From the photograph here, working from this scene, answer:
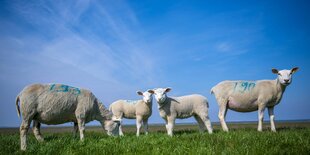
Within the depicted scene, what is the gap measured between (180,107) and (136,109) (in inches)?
139

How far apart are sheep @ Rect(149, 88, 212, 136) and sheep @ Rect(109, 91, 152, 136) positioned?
2.02 meters

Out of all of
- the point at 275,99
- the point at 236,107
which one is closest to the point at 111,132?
the point at 236,107

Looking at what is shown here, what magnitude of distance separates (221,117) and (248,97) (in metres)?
1.68

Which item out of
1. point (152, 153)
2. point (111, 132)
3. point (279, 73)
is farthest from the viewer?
point (279, 73)

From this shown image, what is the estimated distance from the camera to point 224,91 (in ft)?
43.8

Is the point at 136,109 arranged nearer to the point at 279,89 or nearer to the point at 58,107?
the point at 58,107

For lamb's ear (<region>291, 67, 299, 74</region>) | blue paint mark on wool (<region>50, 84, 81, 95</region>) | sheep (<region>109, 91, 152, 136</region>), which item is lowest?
sheep (<region>109, 91, 152, 136</region>)

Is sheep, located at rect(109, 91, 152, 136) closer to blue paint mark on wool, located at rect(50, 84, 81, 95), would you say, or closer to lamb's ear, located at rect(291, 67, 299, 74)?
blue paint mark on wool, located at rect(50, 84, 81, 95)

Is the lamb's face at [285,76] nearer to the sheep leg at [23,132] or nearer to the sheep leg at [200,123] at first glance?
the sheep leg at [200,123]

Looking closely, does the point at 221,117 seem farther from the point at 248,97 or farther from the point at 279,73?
the point at 279,73

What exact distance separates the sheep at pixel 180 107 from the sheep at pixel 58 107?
239 centimetres

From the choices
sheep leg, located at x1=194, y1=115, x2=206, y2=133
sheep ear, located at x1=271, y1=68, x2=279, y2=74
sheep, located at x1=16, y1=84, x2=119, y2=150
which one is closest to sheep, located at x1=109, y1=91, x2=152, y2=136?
sheep, located at x1=16, y1=84, x2=119, y2=150

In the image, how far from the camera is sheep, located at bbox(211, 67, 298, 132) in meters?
12.8

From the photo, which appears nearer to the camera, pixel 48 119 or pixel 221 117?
pixel 48 119
